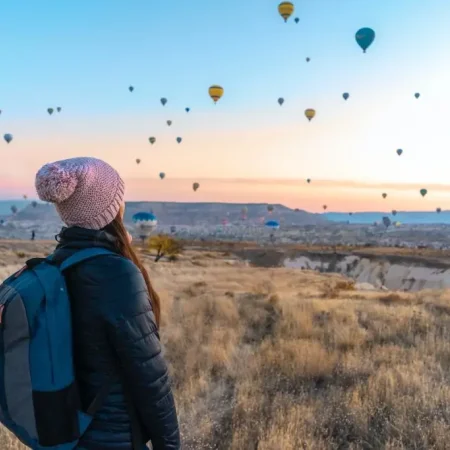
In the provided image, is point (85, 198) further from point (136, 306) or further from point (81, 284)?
point (136, 306)

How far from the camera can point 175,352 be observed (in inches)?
348

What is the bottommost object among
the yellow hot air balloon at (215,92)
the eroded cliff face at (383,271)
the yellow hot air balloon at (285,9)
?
the eroded cliff face at (383,271)

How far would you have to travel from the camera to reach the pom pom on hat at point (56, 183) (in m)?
2.17

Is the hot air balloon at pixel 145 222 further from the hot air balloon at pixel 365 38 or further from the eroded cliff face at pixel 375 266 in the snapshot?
the hot air balloon at pixel 365 38

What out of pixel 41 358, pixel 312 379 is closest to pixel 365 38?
pixel 312 379

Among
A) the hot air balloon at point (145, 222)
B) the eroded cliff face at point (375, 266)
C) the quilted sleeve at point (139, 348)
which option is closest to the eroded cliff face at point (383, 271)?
the eroded cliff face at point (375, 266)

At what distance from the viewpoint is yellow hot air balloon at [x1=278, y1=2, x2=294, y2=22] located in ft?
125

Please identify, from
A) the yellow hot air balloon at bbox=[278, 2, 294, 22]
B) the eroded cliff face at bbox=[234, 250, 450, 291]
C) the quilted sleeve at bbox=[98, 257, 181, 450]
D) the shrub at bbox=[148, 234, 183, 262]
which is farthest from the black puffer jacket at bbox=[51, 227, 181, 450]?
the shrub at bbox=[148, 234, 183, 262]

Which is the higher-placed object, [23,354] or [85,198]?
[85,198]

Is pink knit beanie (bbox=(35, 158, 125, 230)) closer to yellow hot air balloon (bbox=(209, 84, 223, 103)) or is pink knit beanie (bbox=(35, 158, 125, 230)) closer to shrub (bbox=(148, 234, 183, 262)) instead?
yellow hot air balloon (bbox=(209, 84, 223, 103))

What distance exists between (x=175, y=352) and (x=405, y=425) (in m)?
4.59

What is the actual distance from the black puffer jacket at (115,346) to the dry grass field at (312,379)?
2731 millimetres

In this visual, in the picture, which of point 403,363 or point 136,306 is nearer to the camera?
point 136,306

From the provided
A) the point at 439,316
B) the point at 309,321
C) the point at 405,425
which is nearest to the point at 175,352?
the point at 309,321
